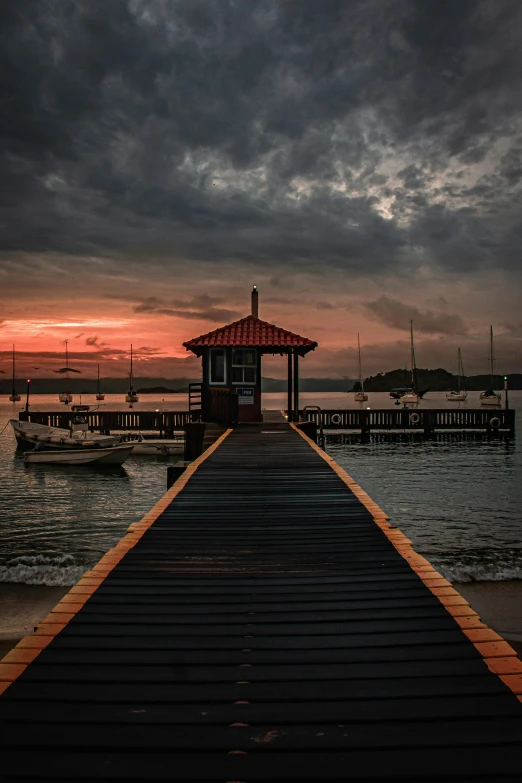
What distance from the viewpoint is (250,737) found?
113 inches

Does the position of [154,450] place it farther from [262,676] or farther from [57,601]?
[262,676]

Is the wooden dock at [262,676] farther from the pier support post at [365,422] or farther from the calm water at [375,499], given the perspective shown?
the pier support post at [365,422]

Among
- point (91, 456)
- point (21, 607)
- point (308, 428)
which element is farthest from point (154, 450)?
point (21, 607)

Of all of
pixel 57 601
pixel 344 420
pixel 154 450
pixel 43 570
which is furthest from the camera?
pixel 344 420

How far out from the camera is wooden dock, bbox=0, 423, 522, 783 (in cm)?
271

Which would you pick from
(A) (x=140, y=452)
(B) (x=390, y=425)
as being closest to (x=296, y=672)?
(A) (x=140, y=452)

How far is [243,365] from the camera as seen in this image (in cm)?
2289

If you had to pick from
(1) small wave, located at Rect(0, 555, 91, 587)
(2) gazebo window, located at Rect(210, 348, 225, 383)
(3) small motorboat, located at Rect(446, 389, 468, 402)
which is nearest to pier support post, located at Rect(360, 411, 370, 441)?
(2) gazebo window, located at Rect(210, 348, 225, 383)

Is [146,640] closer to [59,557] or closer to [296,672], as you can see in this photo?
[296,672]

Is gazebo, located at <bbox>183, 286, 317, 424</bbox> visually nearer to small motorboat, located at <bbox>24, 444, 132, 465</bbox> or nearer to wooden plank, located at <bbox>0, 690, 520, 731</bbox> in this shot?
small motorboat, located at <bbox>24, 444, 132, 465</bbox>

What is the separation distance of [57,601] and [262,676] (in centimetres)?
837

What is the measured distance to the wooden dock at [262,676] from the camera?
2713mm

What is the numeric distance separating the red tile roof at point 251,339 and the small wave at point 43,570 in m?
11.3

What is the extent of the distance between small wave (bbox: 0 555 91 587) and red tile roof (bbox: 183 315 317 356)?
11.3m
